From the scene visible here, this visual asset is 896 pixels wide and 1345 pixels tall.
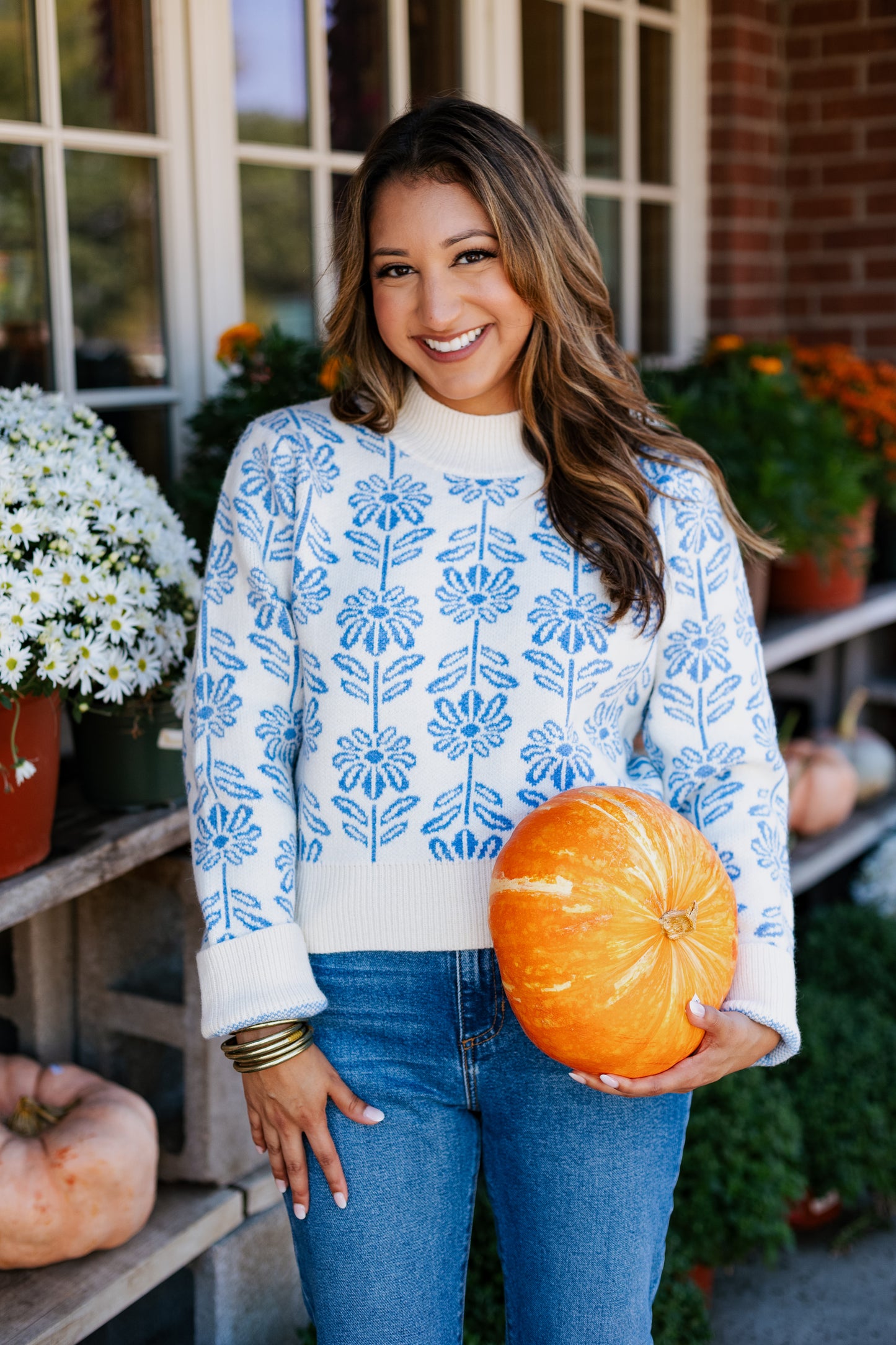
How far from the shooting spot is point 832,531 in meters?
3.32

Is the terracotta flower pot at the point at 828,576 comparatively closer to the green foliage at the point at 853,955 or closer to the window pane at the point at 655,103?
the green foliage at the point at 853,955

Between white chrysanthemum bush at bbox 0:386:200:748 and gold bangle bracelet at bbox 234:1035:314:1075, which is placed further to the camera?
white chrysanthemum bush at bbox 0:386:200:748

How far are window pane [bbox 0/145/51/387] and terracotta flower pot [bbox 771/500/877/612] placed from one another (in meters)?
2.00

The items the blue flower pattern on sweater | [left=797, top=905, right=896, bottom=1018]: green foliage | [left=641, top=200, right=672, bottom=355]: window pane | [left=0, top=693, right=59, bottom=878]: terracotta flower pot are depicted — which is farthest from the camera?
[left=641, top=200, right=672, bottom=355]: window pane

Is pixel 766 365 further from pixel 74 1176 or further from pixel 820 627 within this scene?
pixel 74 1176

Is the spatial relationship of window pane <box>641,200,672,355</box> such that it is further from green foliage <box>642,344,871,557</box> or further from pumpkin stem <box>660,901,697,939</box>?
pumpkin stem <box>660,901,697,939</box>

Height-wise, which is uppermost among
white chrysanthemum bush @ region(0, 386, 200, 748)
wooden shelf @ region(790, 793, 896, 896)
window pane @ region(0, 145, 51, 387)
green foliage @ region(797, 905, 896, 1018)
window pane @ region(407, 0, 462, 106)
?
window pane @ region(407, 0, 462, 106)

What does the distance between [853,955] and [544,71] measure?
2477 mm

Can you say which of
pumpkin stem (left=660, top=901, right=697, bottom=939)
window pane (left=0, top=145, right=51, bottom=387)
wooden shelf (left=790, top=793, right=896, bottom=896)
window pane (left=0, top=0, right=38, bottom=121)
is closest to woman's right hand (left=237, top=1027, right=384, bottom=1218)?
pumpkin stem (left=660, top=901, right=697, bottom=939)

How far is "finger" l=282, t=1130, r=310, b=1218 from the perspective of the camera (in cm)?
151

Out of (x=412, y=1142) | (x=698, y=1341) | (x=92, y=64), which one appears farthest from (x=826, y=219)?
(x=412, y=1142)

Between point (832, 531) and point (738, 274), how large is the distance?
124 centimetres

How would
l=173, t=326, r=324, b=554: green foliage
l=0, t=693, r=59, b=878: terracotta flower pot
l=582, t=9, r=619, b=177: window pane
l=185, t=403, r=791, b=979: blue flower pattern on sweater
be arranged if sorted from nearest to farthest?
l=185, t=403, r=791, b=979: blue flower pattern on sweater → l=0, t=693, r=59, b=878: terracotta flower pot → l=173, t=326, r=324, b=554: green foliage → l=582, t=9, r=619, b=177: window pane

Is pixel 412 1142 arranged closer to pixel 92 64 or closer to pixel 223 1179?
pixel 223 1179
